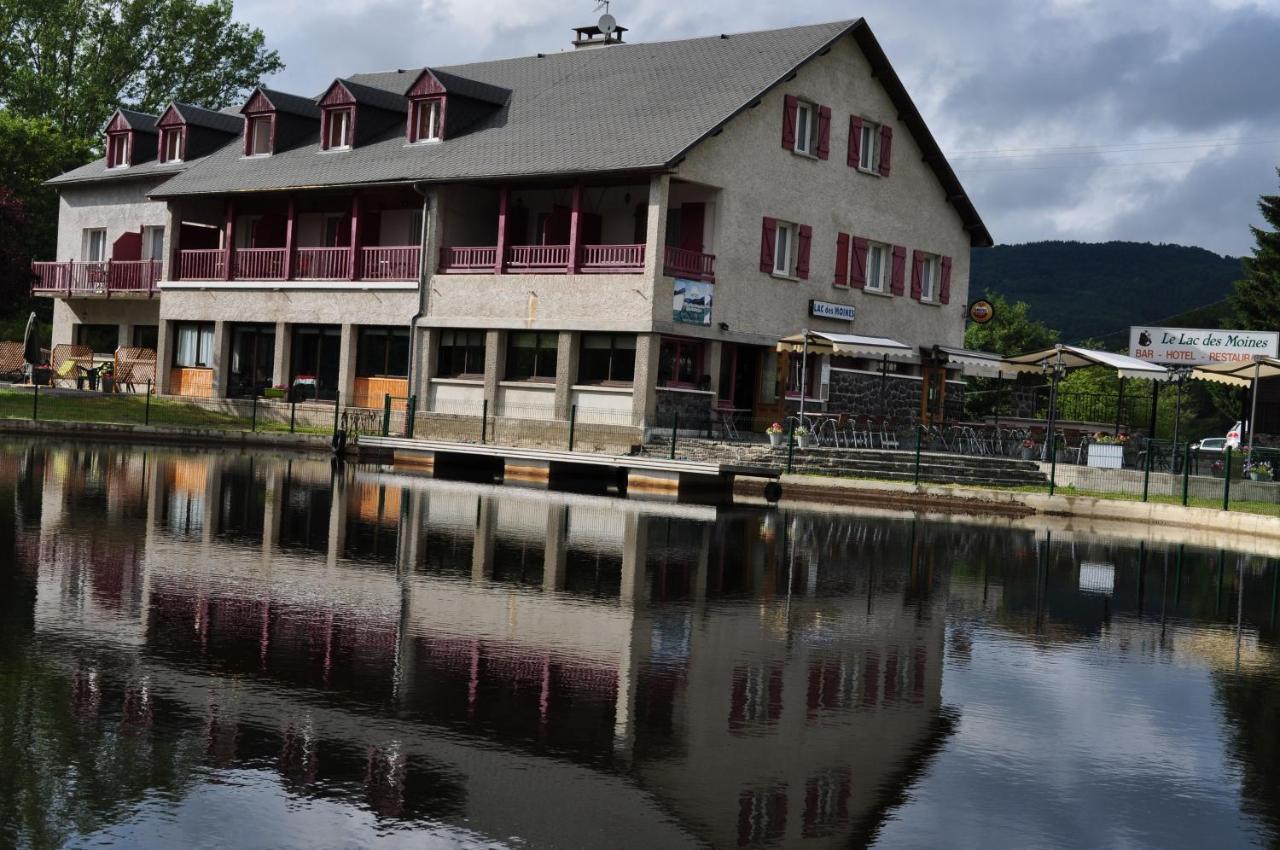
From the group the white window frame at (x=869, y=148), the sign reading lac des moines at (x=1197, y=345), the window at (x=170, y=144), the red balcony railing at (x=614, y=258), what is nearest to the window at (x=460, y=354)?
the red balcony railing at (x=614, y=258)

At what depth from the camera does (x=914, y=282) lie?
152 ft

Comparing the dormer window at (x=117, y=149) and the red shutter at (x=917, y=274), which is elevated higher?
the dormer window at (x=117, y=149)

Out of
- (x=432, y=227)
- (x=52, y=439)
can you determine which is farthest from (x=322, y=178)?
(x=52, y=439)

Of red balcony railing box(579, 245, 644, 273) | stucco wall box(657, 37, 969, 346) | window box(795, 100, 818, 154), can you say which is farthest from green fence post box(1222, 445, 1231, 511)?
window box(795, 100, 818, 154)

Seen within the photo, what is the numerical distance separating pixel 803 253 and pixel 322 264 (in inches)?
569

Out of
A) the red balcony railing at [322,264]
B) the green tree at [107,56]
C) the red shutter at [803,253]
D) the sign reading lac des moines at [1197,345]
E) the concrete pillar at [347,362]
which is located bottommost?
the concrete pillar at [347,362]

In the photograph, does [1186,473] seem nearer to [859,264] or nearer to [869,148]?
[859,264]

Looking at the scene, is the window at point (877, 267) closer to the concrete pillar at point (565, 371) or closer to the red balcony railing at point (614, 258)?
the red balcony railing at point (614, 258)

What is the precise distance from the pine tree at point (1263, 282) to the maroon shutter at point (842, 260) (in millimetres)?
27884

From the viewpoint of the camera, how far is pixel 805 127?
41.7m

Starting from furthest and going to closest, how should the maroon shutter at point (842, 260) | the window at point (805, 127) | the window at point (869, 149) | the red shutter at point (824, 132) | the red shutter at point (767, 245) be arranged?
the window at point (869, 149) → the maroon shutter at point (842, 260) → the red shutter at point (824, 132) → the window at point (805, 127) → the red shutter at point (767, 245)

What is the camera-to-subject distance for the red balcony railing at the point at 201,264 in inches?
1905

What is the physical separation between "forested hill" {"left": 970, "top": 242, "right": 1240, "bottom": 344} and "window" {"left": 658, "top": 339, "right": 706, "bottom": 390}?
370ft

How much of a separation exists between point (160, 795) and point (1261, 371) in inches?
1283
